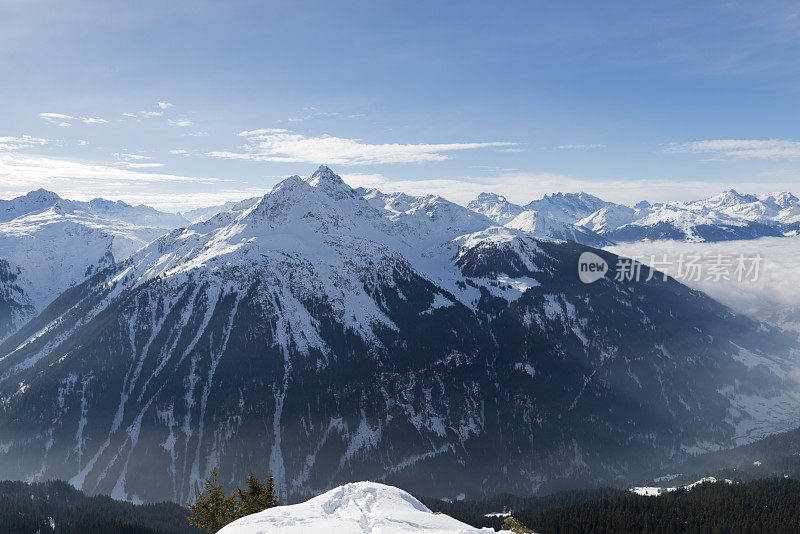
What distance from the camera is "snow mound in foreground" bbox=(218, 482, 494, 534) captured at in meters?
51.6

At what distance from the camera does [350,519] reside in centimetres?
5566

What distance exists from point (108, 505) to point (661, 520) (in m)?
221

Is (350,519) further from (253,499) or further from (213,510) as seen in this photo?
(213,510)

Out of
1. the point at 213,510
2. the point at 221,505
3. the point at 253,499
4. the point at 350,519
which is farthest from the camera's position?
the point at 253,499

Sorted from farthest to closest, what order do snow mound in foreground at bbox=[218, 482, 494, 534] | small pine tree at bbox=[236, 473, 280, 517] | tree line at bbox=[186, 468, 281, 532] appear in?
small pine tree at bbox=[236, 473, 280, 517] < tree line at bbox=[186, 468, 281, 532] < snow mound in foreground at bbox=[218, 482, 494, 534]

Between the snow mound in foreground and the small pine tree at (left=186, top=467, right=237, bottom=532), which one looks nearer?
the snow mound in foreground

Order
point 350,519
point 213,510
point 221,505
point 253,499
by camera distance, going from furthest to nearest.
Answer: point 253,499 < point 221,505 < point 213,510 < point 350,519

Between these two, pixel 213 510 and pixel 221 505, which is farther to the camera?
pixel 221 505

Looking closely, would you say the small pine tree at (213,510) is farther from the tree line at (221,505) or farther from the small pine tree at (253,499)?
the small pine tree at (253,499)

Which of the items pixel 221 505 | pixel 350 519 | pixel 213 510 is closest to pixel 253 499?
pixel 221 505

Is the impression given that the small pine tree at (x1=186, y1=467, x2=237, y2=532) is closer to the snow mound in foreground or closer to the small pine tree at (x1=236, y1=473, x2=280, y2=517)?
the small pine tree at (x1=236, y1=473, x2=280, y2=517)

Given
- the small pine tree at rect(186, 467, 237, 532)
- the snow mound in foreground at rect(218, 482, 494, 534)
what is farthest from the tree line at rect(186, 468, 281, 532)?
the snow mound in foreground at rect(218, 482, 494, 534)

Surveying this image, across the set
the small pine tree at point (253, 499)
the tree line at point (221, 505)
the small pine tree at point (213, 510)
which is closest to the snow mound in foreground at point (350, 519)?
the tree line at point (221, 505)

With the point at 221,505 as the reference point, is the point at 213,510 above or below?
below
